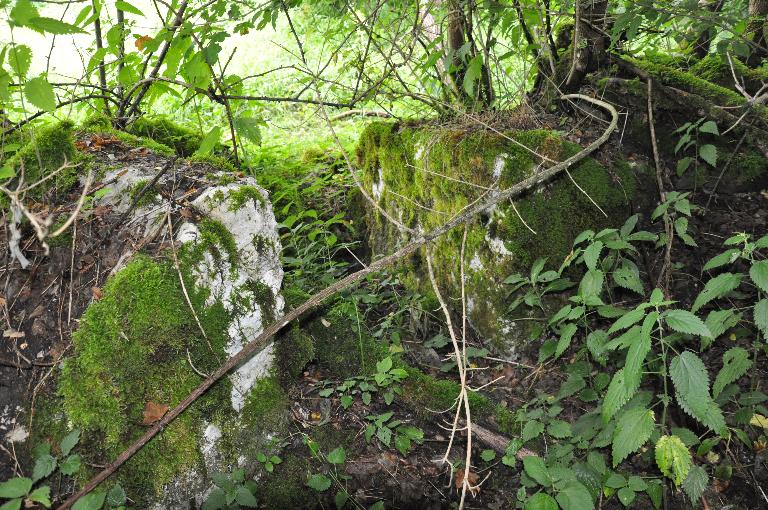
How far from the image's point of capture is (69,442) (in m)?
2.10

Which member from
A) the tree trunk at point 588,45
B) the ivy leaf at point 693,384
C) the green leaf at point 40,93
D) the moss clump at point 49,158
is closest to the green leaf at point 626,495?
the ivy leaf at point 693,384

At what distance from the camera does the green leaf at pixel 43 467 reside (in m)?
2.01

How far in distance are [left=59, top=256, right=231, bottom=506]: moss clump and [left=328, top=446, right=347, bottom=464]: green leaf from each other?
2.10ft

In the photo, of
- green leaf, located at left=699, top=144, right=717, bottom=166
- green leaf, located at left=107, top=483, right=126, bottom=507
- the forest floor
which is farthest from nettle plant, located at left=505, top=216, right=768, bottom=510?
green leaf, located at left=107, top=483, right=126, bottom=507

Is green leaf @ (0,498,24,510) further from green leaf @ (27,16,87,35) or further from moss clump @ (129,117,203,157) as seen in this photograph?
moss clump @ (129,117,203,157)

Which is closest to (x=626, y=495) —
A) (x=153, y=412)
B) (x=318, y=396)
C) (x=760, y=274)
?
(x=760, y=274)

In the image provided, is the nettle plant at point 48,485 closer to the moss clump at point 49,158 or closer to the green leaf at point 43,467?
the green leaf at point 43,467

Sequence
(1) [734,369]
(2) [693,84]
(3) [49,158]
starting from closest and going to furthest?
(1) [734,369] < (3) [49,158] < (2) [693,84]

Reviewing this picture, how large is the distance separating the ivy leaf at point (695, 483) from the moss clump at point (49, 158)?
372 cm

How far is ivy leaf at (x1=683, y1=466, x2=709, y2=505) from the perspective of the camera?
2.24 meters

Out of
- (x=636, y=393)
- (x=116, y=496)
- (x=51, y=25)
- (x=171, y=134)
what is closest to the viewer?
(x=51, y=25)

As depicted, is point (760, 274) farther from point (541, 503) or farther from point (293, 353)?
point (293, 353)

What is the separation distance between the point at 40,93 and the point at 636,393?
3.13m

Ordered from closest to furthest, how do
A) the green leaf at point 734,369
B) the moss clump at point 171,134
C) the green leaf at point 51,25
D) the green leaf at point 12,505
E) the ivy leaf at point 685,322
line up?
1. the green leaf at point 51,25
2. the green leaf at point 12,505
3. the ivy leaf at point 685,322
4. the green leaf at point 734,369
5. the moss clump at point 171,134
